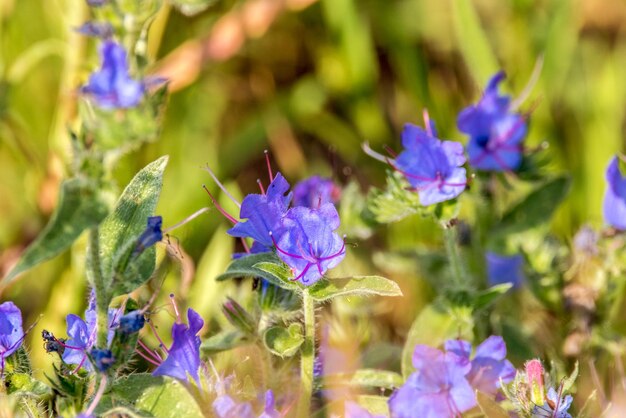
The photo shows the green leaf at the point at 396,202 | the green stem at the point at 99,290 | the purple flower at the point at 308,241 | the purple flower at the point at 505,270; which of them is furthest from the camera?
the purple flower at the point at 505,270

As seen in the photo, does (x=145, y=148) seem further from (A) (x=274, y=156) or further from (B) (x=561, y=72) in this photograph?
(B) (x=561, y=72)

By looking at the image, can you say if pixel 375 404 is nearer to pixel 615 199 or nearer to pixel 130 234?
pixel 130 234

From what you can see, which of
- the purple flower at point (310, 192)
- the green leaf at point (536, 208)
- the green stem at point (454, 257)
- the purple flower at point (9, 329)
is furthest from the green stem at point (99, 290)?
the green leaf at point (536, 208)

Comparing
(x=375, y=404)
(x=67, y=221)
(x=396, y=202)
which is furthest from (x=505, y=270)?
(x=67, y=221)

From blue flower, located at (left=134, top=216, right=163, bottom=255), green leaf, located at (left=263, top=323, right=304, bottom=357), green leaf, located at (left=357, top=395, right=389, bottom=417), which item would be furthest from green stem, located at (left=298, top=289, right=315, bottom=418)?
blue flower, located at (left=134, top=216, right=163, bottom=255)

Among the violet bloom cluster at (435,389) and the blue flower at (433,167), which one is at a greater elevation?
the blue flower at (433,167)

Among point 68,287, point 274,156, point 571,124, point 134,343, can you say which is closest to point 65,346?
point 134,343

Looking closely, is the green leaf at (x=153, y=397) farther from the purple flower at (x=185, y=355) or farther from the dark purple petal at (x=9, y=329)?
the dark purple petal at (x=9, y=329)
